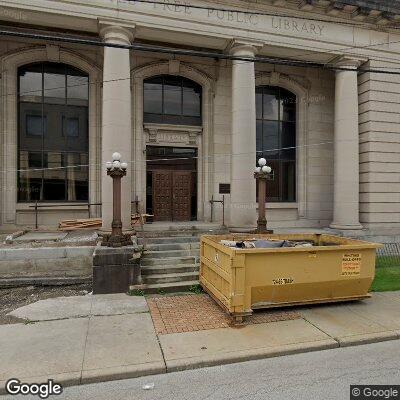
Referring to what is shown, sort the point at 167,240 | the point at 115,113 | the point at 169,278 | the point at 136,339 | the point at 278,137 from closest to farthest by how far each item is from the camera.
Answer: the point at 136,339 < the point at 169,278 < the point at 167,240 < the point at 115,113 < the point at 278,137

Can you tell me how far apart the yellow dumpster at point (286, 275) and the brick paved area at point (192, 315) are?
9.2 inches

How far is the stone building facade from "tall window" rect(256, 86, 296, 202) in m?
0.06

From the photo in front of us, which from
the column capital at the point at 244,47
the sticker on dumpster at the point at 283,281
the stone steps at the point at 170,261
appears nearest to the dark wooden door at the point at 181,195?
the column capital at the point at 244,47

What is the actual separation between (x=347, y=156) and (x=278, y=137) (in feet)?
12.2

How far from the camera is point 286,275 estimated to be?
22.6 feet

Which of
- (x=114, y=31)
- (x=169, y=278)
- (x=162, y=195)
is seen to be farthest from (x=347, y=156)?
(x=114, y=31)

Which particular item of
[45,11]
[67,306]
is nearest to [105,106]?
[45,11]

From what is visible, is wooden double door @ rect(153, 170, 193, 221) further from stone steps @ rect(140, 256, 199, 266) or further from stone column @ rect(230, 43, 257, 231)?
stone steps @ rect(140, 256, 199, 266)

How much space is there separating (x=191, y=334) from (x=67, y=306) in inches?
127

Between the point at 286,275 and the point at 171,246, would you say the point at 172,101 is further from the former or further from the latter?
the point at 286,275

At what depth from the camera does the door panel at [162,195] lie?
50.5 feet

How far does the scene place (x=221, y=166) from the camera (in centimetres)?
1590

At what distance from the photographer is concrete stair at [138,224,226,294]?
8712 millimetres

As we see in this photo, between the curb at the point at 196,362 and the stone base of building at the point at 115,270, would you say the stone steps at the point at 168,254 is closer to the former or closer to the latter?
the stone base of building at the point at 115,270
